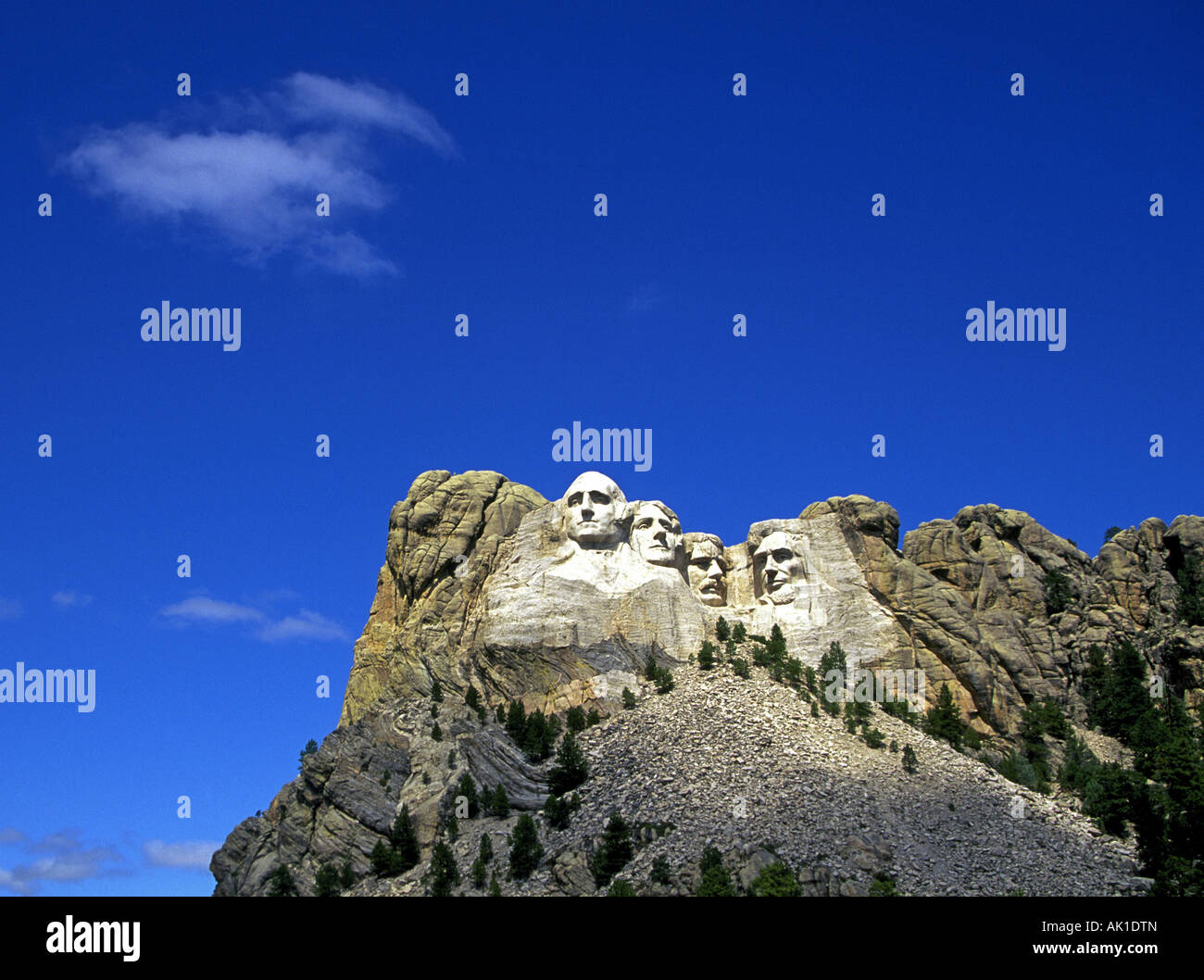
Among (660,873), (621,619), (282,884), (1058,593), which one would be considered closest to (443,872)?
(282,884)

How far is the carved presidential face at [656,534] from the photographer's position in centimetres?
9262

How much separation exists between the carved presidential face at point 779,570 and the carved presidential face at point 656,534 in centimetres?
477

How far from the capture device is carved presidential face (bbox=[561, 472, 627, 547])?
91.8 metres

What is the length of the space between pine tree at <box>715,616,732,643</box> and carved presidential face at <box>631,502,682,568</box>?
165 inches

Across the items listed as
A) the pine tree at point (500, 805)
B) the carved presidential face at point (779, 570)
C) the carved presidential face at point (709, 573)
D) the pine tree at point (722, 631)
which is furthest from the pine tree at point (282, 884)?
the carved presidential face at point (779, 570)

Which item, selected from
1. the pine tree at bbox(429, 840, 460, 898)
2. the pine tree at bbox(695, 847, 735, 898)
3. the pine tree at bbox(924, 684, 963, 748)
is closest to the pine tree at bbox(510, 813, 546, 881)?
the pine tree at bbox(429, 840, 460, 898)

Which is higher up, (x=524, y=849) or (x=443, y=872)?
(x=524, y=849)

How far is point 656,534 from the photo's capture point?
93.2 metres

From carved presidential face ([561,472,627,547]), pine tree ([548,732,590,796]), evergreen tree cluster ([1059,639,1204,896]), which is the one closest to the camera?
evergreen tree cluster ([1059,639,1204,896])

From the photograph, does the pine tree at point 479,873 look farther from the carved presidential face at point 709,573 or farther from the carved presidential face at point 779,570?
the carved presidential face at point 779,570

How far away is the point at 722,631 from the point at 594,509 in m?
9.33

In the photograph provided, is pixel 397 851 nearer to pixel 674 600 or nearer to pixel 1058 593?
pixel 674 600

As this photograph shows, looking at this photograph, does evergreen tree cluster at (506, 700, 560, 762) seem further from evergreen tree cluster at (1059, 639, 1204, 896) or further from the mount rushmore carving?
evergreen tree cluster at (1059, 639, 1204, 896)
